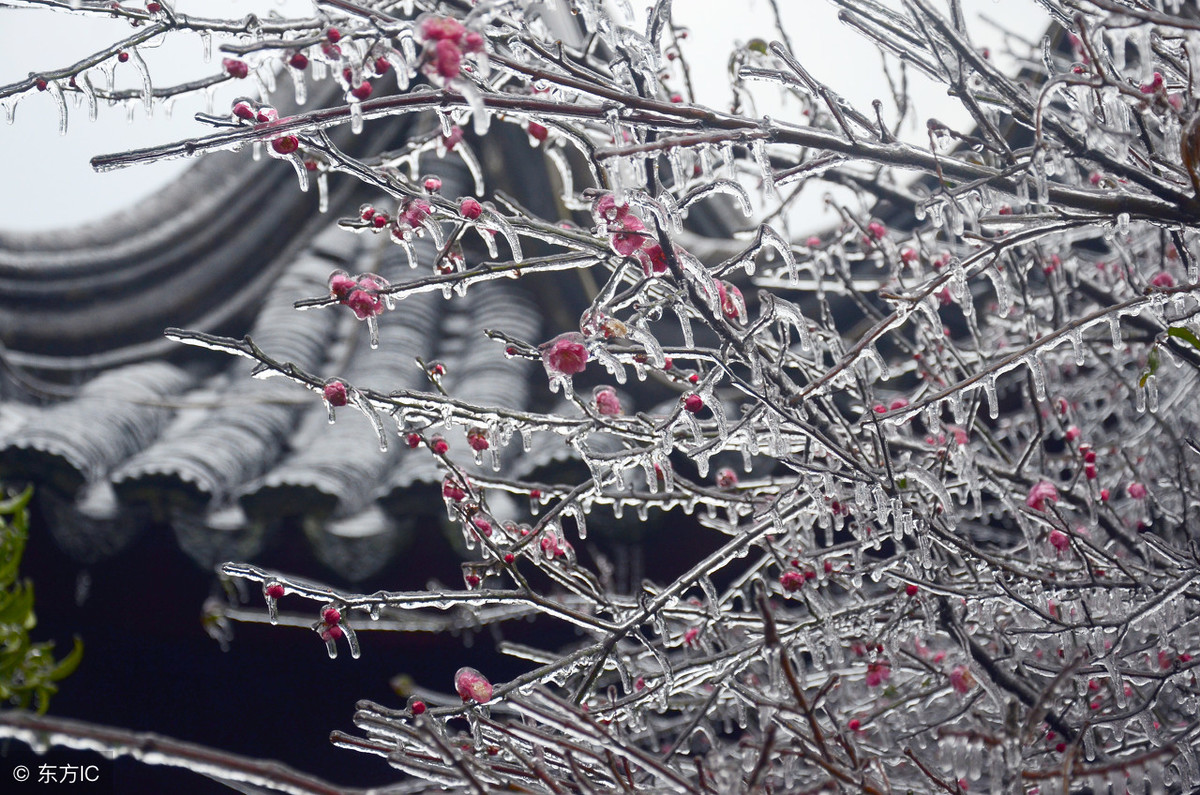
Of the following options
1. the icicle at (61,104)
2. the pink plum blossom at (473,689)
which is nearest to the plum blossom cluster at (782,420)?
the pink plum blossom at (473,689)

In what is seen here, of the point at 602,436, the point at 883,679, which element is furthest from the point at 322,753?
the point at 883,679

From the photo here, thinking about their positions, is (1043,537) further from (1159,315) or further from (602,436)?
(602,436)

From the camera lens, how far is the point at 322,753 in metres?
3.05

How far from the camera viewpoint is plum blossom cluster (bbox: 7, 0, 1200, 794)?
1.43m

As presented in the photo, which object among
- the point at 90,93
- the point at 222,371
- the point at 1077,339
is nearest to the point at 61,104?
the point at 90,93

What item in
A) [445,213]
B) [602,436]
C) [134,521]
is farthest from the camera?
[602,436]

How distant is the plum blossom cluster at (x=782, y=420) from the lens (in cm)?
143

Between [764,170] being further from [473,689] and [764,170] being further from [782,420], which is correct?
[473,689]

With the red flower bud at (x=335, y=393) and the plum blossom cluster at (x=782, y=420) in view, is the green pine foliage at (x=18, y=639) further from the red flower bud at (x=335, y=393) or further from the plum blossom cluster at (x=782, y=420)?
the red flower bud at (x=335, y=393)

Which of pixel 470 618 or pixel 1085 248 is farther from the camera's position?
pixel 1085 248

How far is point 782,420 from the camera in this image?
1.80 metres

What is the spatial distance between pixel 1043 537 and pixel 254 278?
3679 millimetres

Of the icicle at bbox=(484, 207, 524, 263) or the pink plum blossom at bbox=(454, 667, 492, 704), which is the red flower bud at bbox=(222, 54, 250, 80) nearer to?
the icicle at bbox=(484, 207, 524, 263)

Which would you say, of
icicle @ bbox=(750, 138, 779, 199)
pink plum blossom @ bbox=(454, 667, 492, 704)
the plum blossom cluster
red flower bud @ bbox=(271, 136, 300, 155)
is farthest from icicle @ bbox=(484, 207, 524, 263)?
pink plum blossom @ bbox=(454, 667, 492, 704)
